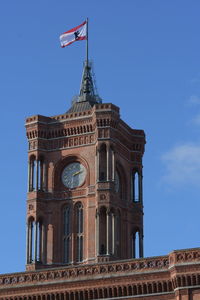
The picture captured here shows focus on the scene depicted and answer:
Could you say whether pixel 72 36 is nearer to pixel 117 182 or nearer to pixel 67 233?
pixel 117 182

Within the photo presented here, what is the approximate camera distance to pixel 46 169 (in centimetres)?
7769

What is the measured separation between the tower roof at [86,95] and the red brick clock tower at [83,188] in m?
0.27

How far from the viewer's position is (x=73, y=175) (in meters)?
77.1

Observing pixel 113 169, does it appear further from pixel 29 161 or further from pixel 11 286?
pixel 11 286

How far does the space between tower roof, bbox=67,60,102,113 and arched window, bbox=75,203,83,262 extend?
9.36m

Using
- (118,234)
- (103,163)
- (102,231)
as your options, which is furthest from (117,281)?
(103,163)

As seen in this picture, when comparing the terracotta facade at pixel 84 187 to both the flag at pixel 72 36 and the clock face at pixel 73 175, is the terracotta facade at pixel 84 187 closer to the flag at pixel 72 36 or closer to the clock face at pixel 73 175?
the clock face at pixel 73 175

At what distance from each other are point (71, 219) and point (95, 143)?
21.5 feet

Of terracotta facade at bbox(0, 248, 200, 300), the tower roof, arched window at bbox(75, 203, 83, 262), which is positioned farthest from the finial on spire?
terracotta facade at bbox(0, 248, 200, 300)

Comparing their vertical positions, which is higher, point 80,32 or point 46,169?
point 80,32

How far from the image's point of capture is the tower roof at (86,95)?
264ft

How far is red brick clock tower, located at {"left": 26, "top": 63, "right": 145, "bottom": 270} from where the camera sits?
74125 millimetres

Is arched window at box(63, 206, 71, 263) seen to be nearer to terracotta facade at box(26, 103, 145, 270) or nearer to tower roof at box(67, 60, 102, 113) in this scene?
terracotta facade at box(26, 103, 145, 270)

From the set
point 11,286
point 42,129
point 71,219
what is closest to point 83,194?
point 71,219
